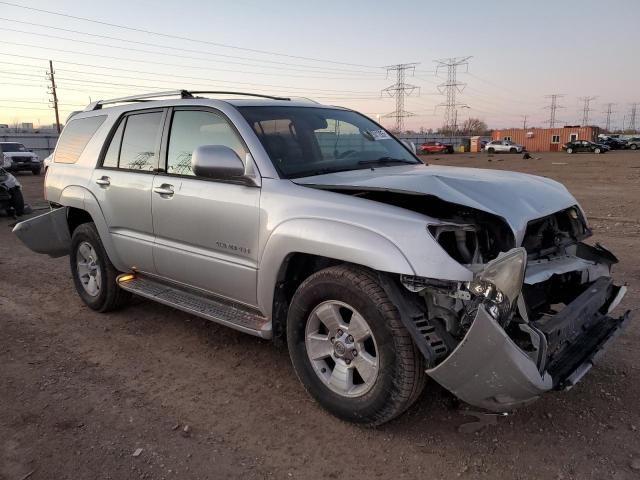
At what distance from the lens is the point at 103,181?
4.81 meters

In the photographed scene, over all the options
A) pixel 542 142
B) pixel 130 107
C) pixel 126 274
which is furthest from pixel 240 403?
pixel 542 142

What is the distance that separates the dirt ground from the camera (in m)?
2.80

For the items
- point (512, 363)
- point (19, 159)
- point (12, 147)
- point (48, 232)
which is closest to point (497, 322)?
point (512, 363)

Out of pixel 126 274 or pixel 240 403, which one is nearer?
pixel 240 403

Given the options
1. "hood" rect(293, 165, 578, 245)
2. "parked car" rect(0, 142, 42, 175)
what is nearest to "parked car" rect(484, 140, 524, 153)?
"parked car" rect(0, 142, 42, 175)

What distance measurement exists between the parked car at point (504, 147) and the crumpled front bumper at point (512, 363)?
181 ft

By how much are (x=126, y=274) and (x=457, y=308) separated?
3261 mm

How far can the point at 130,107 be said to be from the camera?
4832 mm

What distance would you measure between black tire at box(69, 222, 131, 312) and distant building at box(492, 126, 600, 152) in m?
66.8

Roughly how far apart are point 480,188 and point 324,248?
988 millimetres

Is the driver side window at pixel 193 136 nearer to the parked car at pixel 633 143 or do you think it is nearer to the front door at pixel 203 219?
the front door at pixel 203 219

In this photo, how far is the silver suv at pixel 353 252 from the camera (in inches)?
105

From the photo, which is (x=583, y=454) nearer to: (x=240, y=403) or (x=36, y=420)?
(x=240, y=403)

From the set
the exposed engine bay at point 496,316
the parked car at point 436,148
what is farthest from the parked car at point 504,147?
the exposed engine bay at point 496,316
